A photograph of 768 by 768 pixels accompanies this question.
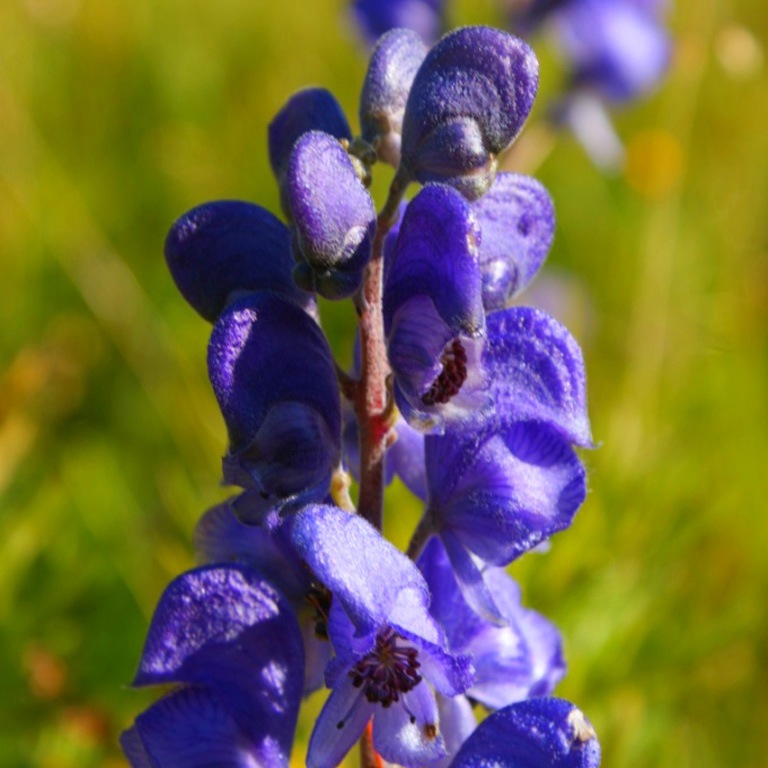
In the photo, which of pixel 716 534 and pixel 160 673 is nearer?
pixel 160 673

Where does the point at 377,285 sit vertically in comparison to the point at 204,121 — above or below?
below

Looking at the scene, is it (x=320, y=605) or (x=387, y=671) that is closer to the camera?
(x=387, y=671)

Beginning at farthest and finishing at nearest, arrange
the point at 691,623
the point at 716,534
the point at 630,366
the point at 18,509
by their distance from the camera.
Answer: the point at 630,366
the point at 716,534
the point at 18,509
the point at 691,623

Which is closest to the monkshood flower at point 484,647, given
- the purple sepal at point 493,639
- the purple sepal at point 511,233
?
the purple sepal at point 493,639

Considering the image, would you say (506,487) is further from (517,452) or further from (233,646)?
(233,646)

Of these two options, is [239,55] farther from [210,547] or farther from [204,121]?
[210,547]

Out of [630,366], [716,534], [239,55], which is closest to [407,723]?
[716,534]

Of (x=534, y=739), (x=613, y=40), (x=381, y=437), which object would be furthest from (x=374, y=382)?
(x=613, y=40)
